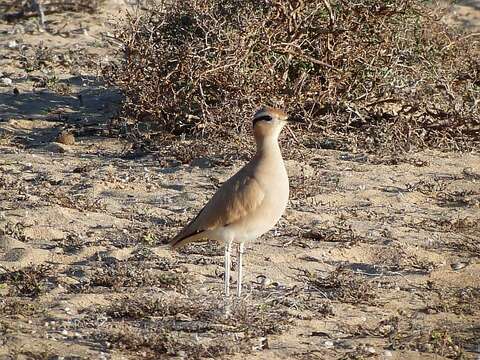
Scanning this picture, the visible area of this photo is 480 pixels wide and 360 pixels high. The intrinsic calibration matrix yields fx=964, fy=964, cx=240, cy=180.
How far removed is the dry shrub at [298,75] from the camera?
8203 millimetres

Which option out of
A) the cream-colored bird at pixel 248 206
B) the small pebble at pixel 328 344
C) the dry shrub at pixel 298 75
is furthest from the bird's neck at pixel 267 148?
the dry shrub at pixel 298 75

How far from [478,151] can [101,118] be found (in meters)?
3.59

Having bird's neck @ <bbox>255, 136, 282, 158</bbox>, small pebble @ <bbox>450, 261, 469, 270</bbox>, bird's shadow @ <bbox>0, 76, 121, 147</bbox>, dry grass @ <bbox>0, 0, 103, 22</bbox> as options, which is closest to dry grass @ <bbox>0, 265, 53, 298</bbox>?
bird's neck @ <bbox>255, 136, 282, 158</bbox>

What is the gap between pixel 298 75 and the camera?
28.7 feet

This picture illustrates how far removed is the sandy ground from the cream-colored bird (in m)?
0.36

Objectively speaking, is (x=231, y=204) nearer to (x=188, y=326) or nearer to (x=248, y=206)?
(x=248, y=206)

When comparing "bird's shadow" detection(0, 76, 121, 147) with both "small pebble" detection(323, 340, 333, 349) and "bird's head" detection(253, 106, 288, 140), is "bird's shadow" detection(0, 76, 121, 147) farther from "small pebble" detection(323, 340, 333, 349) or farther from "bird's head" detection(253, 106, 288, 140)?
"small pebble" detection(323, 340, 333, 349)

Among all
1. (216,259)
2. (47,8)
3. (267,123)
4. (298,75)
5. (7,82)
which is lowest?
(216,259)

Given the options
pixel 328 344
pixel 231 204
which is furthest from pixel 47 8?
pixel 328 344

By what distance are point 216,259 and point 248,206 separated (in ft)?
3.01

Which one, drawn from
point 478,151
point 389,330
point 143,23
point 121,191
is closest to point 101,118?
point 143,23

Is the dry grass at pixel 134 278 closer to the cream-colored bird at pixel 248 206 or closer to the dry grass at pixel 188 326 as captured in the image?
the dry grass at pixel 188 326

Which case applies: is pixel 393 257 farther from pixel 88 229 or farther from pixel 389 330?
pixel 88 229

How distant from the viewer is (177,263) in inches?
236
